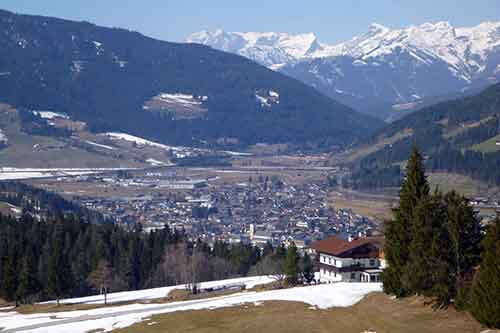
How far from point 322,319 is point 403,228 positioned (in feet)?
27.9

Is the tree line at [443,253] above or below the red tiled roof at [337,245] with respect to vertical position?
above

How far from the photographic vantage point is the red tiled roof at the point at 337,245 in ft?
258

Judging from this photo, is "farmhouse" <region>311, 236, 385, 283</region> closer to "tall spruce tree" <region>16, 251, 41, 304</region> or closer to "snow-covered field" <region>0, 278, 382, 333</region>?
"snow-covered field" <region>0, 278, 382, 333</region>

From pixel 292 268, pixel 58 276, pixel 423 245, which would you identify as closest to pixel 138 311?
pixel 292 268

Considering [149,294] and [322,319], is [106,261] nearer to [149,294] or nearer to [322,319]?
[149,294]

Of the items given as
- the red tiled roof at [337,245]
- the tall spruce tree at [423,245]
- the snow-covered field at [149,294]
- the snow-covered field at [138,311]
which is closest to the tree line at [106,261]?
the snow-covered field at [149,294]

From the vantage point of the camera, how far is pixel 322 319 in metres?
48.1

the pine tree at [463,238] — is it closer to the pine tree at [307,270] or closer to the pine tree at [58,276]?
the pine tree at [307,270]

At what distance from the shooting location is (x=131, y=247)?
4077 inches

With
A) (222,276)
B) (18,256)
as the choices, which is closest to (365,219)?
(222,276)

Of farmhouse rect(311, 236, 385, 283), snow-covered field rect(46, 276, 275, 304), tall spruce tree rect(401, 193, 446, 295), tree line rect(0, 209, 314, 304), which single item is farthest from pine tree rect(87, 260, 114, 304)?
tall spruce tree rect(401, 193, 446, 295)

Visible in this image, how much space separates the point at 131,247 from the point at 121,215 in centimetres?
9371

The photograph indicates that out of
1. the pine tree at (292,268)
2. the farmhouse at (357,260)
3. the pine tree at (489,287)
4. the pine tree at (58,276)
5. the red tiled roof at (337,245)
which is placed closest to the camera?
the pine tree at (489,287)

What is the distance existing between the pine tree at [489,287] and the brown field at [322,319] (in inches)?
39.9
